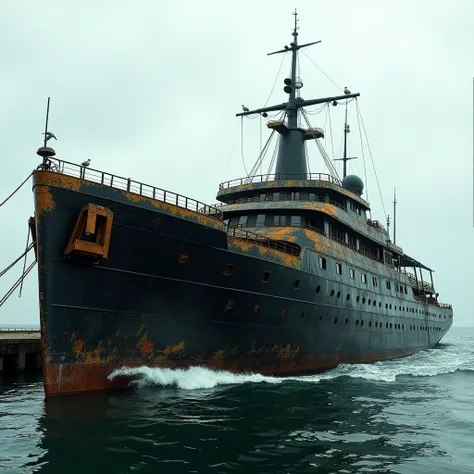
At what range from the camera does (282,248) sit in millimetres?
20922

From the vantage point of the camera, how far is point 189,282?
1593 cm

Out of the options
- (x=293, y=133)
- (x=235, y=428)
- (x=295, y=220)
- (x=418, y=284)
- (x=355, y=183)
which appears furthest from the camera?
(x=418, y=284)

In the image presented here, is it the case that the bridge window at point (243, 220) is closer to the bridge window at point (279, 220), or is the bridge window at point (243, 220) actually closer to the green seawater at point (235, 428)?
the bridge window at point (279, 220)

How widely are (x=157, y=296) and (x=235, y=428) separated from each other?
5504mm

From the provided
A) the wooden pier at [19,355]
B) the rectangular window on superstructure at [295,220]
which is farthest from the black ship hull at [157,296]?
the wooden pier at [19,355]

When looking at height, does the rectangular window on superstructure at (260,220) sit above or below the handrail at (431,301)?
above

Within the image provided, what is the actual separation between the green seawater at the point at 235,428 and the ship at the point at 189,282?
43.6 inches

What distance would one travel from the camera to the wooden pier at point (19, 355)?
23.5 m

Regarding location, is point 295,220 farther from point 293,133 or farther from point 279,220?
point 293,133

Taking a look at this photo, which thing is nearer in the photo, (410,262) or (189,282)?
(189,282)

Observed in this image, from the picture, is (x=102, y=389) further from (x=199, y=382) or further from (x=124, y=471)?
(x=124, y=471)

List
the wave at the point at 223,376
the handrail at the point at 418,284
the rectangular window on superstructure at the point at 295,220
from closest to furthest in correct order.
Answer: the wave at the point at 223,376 < the rectangular window on superstructure at the point at 295,220 < the handrail at the point at 418,284

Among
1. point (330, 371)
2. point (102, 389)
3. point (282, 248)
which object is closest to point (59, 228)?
point (102, 389)

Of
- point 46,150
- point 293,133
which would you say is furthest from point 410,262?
point 46,150
